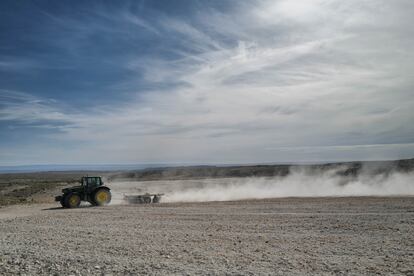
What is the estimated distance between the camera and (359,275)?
8.91 metres

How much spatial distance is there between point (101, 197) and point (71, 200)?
2.05m

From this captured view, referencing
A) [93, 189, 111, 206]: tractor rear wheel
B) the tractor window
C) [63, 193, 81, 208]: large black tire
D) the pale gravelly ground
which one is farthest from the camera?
the tractor window

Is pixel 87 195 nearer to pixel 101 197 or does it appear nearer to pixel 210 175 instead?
pixel 101 197

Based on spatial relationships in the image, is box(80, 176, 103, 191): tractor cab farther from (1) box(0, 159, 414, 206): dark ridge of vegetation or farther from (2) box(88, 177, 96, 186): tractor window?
(1) box(0, 159, 414, 206): dark ridge of vegetation

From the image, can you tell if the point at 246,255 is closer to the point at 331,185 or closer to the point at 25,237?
the point at 25,237

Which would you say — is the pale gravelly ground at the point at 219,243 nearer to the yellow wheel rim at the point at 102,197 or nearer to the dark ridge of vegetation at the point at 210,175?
the yellow wheel rim at the point at 102,197

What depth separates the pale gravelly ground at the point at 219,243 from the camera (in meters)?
9.90

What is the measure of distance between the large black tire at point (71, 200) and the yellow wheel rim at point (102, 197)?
4.61ft

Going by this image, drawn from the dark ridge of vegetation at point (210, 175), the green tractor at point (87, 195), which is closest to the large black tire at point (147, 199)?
the green tractor at point (87, 195)

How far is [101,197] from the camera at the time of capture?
27516 mm

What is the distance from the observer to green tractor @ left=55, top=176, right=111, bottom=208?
27.1 meters

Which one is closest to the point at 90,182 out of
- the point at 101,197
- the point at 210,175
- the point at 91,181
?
the point at 91,181

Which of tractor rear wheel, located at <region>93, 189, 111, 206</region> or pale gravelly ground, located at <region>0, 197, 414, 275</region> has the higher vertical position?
tractor rear wheel, located at <region>93, 189, 111, 206</region>

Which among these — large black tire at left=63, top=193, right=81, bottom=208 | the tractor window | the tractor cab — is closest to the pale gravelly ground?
large black tire at left=63, top=193, right=81, bottom=208
